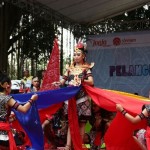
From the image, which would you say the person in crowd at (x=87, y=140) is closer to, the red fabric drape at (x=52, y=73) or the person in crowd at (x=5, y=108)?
the red fabric drape at (x=52, y=73)

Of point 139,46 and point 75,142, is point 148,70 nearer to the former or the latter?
point 139,46

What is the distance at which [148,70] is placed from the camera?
11711 mm

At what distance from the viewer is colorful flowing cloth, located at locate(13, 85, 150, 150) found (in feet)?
13.5

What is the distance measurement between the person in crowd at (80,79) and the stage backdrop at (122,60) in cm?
723

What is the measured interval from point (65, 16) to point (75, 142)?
297 inches

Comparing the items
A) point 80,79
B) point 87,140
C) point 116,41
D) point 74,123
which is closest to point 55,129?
point 87,140

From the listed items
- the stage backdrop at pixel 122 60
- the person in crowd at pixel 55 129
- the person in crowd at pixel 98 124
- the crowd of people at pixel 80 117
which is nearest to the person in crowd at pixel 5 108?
the crowd of people at pixel 80 117

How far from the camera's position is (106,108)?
4.35 metres

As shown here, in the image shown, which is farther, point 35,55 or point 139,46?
point 35,55

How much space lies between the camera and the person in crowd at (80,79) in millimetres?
4500

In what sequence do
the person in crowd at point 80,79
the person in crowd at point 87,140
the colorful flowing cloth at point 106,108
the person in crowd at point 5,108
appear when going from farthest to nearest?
the person in crowd at point 87,140 → the person in crowd at point 80,79 → the colorful flowing cloth at point 106,108 → the person in crowd at point 5,108

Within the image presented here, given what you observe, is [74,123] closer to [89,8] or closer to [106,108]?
[106,108]

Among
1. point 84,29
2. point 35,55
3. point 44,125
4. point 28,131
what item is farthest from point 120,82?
point 28,131

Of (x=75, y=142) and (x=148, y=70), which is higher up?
(x=148, y=70)
